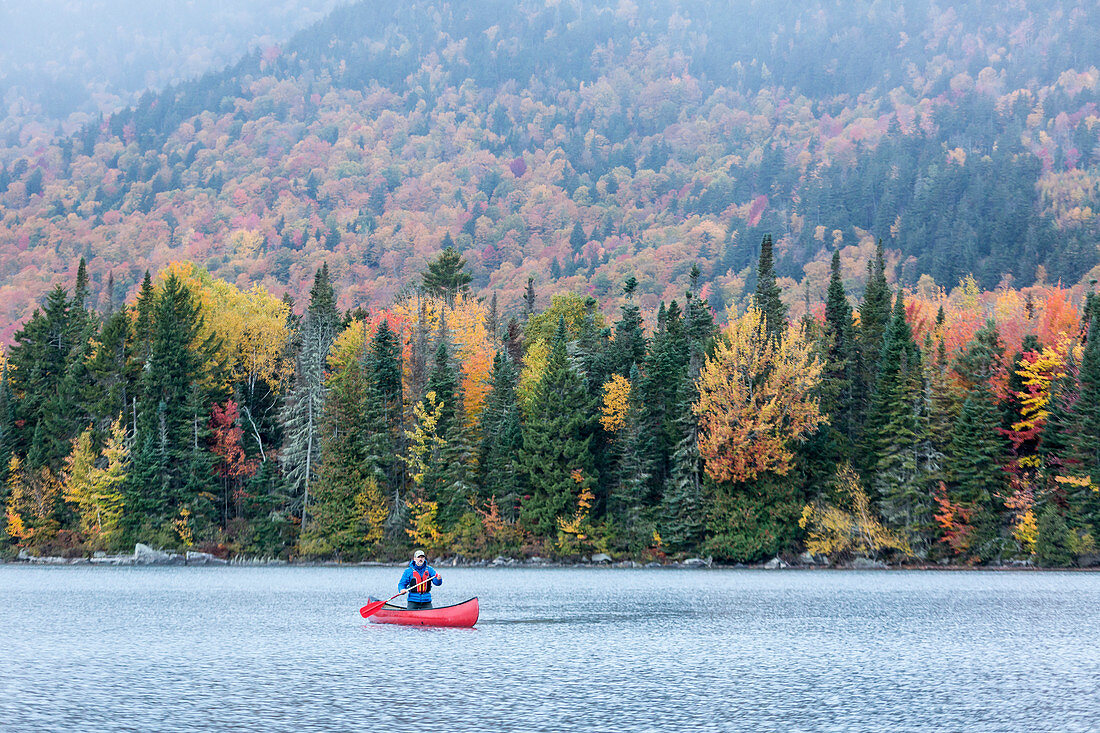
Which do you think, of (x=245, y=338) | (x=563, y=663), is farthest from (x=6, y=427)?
(x=563, y=663)

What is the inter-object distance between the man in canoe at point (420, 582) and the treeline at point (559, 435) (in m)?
47.0

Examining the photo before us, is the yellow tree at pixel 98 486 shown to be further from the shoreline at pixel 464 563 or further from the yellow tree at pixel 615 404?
the yellow tree at pixel 615 404

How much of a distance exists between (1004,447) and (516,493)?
42291 mm

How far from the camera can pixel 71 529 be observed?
98812 millimetres

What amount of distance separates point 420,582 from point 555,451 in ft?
166

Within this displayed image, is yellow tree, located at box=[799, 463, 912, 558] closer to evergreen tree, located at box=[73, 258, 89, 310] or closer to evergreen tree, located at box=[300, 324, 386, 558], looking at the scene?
evergreen tree, located at box=[300, 324, 386, 558]

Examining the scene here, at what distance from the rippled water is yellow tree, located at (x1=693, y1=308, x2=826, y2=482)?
96.9 ft

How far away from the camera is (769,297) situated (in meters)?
105

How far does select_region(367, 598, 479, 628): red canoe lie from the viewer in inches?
1519

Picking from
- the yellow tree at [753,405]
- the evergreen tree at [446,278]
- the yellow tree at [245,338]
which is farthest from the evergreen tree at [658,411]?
the evergreen tree at [446,278]

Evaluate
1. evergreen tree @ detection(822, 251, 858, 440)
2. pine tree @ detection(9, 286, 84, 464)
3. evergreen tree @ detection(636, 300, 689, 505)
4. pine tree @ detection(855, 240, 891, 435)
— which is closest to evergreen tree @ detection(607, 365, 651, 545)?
evergreen tree @ detection(636, 300, 689, 505)

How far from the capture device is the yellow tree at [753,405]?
284 feet

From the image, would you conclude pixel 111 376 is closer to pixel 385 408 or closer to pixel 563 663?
pixel 385 408

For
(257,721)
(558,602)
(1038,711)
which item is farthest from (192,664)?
(558,602)
